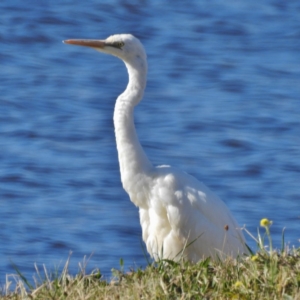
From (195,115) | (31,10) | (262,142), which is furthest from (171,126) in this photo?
(31,10)

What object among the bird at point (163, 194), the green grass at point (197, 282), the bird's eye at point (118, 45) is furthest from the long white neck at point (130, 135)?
the green grass at point (197, 282)

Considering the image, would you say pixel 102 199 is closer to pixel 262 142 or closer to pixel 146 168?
pixel 262 142

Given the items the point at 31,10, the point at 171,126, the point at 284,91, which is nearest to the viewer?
the point at 171,126

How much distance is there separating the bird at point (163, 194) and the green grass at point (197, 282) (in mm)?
1564

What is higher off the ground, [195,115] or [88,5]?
[88,5]

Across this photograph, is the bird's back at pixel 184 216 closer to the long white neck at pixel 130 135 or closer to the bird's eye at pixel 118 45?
the long white neck at pixel 130 135

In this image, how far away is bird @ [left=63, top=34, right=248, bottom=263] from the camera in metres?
5.58

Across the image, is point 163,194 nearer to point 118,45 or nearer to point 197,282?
point 118,45

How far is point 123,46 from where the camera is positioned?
5.69m

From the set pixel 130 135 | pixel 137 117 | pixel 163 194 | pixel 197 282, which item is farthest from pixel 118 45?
pixel 137 117

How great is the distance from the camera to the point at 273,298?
3508 millimetres

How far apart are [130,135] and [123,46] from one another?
53cm

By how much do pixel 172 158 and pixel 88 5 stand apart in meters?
4.97

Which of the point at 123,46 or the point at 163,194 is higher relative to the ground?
the point at 123,46
